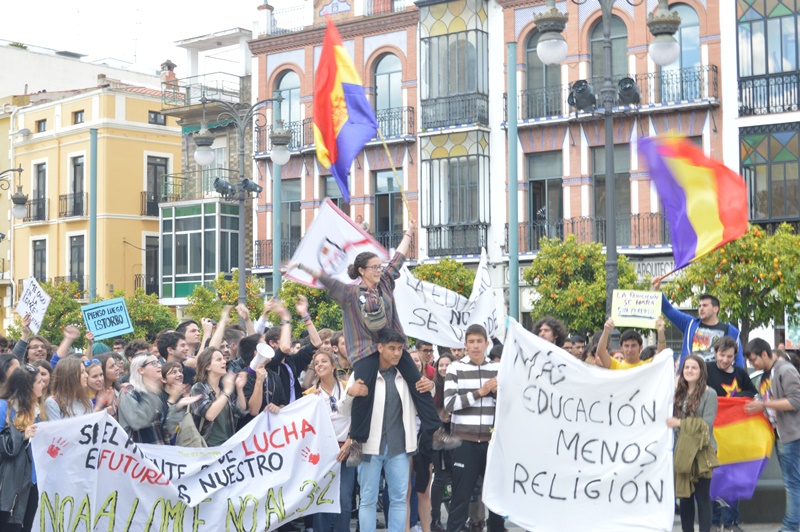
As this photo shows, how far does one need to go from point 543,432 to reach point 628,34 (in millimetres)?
24479

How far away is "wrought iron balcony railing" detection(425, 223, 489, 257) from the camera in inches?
1362

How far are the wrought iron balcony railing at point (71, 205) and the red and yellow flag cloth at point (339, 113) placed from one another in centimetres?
3535

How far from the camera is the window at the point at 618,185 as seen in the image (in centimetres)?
3238

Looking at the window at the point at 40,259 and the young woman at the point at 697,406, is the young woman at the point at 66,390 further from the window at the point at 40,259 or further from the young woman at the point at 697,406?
the window at the point at 40,259

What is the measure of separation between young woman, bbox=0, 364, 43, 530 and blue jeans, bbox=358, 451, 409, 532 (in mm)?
2684

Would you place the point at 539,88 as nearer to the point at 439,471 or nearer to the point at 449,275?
the point at 449,275

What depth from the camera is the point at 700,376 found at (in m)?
10.1

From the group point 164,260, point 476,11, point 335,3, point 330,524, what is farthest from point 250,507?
point 164,260

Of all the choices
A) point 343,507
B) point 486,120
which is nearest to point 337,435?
point 343,507

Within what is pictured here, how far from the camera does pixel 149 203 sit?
49438 mm

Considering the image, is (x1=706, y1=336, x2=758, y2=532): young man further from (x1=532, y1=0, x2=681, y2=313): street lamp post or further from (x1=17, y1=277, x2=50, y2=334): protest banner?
(x1=17, y1=277, x2=50, y2=334): protest banner

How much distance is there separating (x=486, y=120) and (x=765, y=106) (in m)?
7.99

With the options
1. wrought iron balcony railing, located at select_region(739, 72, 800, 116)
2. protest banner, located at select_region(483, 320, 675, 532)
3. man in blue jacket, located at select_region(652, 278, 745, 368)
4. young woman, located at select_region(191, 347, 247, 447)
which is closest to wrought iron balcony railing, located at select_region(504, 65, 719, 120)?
wrought iron balcony railing, located at select_region(739, 72, 800, 116)

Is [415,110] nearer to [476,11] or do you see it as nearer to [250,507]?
A: [476,11]
